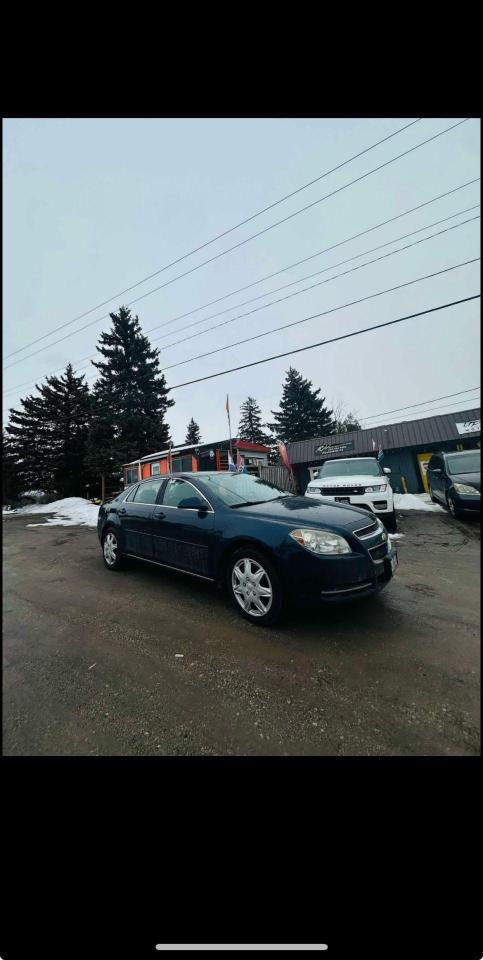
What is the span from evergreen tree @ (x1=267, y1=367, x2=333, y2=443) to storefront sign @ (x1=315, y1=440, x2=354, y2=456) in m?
15.4

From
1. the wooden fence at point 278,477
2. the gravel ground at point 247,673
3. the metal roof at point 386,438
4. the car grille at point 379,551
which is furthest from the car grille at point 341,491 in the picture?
the wooden fence at point 278,477

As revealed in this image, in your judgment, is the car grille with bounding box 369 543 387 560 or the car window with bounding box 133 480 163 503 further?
the car window with bounding box 133 480 163 503

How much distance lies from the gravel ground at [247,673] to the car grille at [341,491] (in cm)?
172

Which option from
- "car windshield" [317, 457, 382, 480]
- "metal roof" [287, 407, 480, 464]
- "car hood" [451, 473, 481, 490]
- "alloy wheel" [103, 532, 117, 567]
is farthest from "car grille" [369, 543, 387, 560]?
"metal roof" [287, 407, 480, 464]

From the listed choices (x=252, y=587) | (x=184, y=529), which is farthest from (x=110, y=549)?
(x=252, y=587)

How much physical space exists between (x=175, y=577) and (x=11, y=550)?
4.19 m

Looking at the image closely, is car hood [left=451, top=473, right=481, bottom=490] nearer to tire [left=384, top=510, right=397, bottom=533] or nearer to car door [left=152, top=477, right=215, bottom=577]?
car door [left=152, top=477, right=215, bottom=577]

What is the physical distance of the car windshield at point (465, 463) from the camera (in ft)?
4.67

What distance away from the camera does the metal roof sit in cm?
1408

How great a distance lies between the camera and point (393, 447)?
16000 millimetres

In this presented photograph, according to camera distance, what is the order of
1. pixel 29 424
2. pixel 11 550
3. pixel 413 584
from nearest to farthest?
pixel 413 584
pixel 11 550
pixel 29 424
